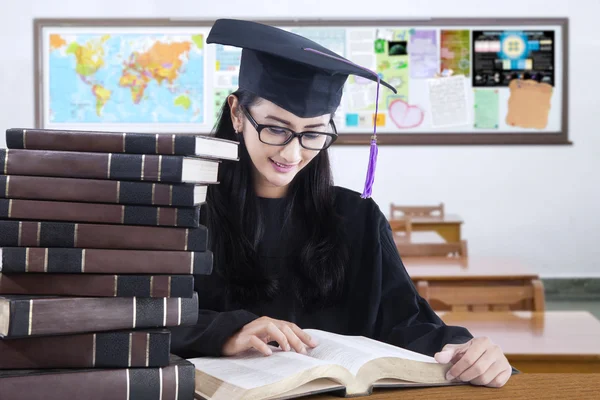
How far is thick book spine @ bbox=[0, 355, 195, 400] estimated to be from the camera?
2.79ft

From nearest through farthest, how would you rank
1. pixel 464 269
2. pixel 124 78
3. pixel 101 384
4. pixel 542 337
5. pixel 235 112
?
pixel 101 384 → pixel 235 112 → pixel 542 337 → pixel 464 269 → pixel 124 78

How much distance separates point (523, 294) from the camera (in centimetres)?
321

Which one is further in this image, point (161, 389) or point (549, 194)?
point (549, 194)

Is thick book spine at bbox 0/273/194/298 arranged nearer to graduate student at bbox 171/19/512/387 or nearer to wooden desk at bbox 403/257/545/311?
graduate student at bbox 171/19/512/387

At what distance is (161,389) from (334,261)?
33.6 inches

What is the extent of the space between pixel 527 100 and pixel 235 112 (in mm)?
5249

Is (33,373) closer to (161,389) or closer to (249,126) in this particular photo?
(161,389)

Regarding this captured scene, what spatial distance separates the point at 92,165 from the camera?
901mm

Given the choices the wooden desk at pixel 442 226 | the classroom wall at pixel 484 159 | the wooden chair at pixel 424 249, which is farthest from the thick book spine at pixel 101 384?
the classroom wall at pixel 484 159

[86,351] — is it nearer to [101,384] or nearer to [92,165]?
[101,384]

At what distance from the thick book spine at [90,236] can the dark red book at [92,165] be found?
6 centimetres

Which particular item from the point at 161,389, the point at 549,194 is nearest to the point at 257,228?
the point at 161,389

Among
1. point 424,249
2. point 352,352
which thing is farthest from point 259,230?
point 424,249

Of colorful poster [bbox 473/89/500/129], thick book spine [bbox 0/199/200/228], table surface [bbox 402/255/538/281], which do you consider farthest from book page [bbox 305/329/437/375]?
colorful poster [bbox 473/89/500/129]
